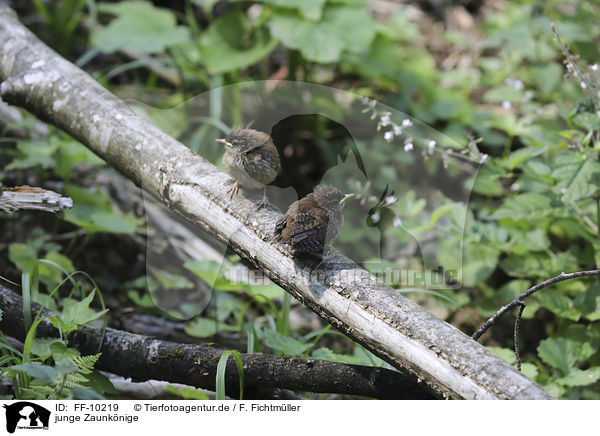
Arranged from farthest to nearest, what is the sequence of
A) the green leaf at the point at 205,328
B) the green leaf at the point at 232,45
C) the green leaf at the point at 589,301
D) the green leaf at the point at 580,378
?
the green leaf at the point at 232,45 < the green leaf at the point at 205,328 < the green leaf at the point at 589,301 < the green leaf at the point at 580,378

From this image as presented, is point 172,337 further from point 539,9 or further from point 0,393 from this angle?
point 539,9

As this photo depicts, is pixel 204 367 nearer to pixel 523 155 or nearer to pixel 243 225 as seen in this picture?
pixel 243 225

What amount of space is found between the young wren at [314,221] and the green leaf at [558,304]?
1074 mm

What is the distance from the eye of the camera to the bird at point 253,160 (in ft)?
5.94

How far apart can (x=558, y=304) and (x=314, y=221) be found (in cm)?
125

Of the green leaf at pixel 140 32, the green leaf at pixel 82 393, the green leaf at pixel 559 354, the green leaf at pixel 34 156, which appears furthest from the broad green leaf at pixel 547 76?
the green leaf at pixel 82 393

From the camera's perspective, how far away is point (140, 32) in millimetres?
3297

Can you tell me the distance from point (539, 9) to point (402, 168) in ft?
4.94

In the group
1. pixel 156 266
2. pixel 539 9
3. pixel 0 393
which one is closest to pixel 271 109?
pixel 156 266

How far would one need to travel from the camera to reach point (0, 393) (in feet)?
5.29

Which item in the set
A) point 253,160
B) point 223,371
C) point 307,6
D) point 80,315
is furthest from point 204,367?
point 307,6

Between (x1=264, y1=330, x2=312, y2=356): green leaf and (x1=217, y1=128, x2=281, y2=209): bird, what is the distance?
49 cm

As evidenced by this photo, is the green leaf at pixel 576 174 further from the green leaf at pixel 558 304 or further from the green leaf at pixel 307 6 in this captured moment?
the green leaf at pixel 307 6

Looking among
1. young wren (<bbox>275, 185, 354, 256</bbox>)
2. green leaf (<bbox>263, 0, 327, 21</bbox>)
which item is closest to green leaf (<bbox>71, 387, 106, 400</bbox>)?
young wren (<bbox>275, 185, 354, 256</bbox>)
